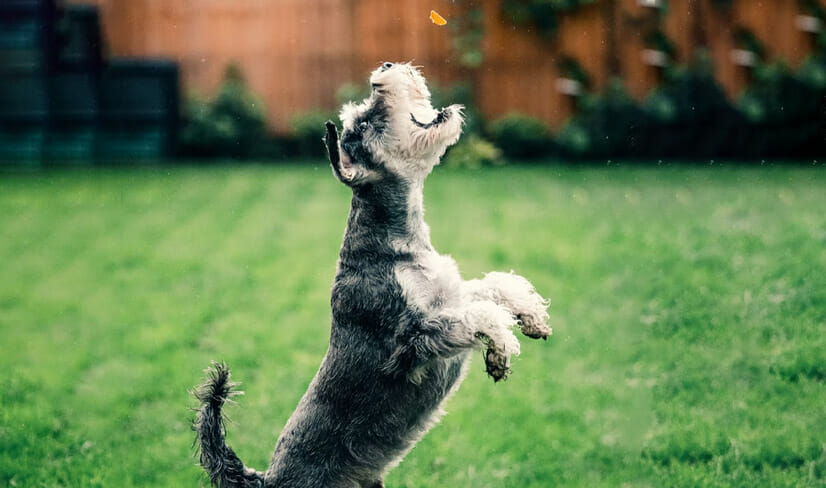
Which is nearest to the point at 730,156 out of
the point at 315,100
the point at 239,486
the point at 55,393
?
the point at 315,100

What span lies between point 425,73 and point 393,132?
987 cm

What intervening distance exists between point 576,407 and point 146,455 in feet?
7.81

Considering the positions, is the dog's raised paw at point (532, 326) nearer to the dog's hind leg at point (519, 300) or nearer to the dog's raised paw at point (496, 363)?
the dog's hind leg at point (519, 300)

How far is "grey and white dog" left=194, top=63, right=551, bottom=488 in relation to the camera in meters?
3.16

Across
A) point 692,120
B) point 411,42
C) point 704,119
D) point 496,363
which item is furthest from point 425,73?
point 496,363

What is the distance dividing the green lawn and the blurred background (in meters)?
1.43

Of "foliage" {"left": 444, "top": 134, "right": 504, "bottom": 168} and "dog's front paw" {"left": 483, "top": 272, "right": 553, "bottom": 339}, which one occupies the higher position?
"dog's front paw" {"left": 483, "top": 272, "right": 553, "bottom": 339}

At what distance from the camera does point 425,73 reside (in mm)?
12883

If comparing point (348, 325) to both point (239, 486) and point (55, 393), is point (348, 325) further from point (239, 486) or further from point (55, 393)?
point (55, 393)

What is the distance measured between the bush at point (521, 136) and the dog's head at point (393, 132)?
897 centimetres

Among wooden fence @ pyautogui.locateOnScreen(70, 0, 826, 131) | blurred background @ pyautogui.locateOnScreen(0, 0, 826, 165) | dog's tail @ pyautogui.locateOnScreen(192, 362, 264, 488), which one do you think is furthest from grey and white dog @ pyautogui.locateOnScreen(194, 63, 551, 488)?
wooden fence @ pyautogui.locateOnScreen(70, 0, 826, 131)

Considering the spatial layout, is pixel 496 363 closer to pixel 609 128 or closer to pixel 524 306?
pixel 524 306

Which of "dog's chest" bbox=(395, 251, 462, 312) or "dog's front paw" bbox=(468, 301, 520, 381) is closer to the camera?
"dog's front paw" bbox=(468, 301, 520, 381)

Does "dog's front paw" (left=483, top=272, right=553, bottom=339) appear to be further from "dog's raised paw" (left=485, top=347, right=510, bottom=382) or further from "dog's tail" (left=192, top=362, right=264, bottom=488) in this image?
"dog's tail" (left=192, top=362, right=264, bottom=488)
